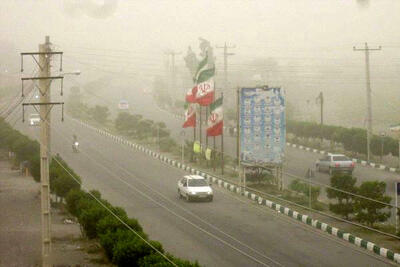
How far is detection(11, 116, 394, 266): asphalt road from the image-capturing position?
2141cm

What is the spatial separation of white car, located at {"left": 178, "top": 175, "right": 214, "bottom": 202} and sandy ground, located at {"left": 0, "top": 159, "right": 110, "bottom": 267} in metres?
6.74

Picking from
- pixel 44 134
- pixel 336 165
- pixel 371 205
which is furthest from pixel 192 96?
pixel 44 134

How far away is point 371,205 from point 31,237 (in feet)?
48.1

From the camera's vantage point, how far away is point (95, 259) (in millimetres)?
22625

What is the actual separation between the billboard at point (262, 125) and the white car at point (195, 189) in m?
3.45

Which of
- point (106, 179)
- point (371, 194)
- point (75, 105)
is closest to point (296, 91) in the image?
point (75, 105)

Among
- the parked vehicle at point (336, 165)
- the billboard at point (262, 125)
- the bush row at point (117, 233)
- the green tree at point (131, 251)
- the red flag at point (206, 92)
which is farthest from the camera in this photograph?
the parked vehicle at point (336, 165)

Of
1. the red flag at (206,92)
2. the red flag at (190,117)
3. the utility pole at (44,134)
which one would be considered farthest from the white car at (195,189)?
the utility pole at (44,134)

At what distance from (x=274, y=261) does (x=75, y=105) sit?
89.7m

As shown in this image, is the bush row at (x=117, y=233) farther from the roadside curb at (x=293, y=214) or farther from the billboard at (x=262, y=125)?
the billboard at (x=262, y=125)

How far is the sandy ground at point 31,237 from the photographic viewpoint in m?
22.8

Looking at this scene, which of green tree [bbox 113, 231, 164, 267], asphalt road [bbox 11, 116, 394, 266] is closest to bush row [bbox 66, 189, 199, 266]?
green tree [bbox 113, 231, 164, 267]

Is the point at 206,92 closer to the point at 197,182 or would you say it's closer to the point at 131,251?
the point at 197,182

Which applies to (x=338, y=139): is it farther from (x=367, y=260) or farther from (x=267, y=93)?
(x=367, y=260)
